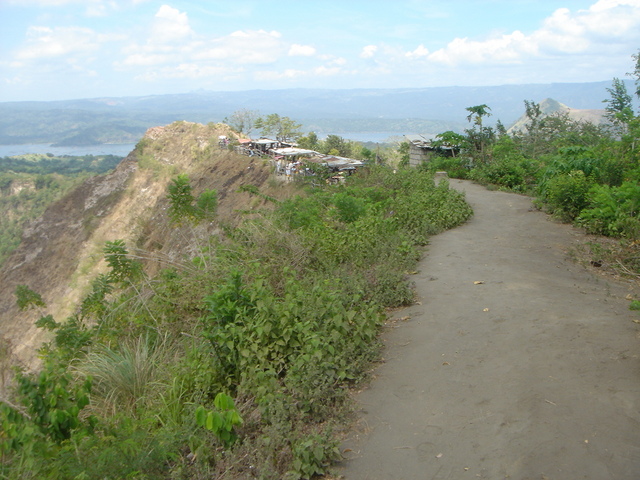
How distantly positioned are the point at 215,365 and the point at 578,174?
375 inches

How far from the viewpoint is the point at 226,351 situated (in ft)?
14.9

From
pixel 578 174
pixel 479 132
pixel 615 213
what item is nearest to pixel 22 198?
pixel 479 132

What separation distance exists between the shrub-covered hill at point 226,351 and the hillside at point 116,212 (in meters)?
18.7

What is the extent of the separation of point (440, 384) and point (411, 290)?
2.35 meters

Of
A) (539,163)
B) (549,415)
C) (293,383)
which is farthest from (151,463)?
(539,163)

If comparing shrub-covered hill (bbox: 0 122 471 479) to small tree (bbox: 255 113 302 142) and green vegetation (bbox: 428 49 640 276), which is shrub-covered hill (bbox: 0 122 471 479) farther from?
small tree (bbox: 255 113 302 142)

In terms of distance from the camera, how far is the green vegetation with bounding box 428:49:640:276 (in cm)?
870

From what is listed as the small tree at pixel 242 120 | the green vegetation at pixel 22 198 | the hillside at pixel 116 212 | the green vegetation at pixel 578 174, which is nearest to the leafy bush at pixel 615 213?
the green vegetation at pixel 578 174

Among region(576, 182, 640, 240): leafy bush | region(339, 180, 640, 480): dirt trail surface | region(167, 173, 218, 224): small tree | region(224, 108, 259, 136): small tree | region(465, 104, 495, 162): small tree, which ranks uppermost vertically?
region(224, 108, 259, 136): small tree

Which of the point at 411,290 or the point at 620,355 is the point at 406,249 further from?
the point at 620,355

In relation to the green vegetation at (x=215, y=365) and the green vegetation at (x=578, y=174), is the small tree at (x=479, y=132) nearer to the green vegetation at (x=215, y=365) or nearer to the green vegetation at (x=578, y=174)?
the green vegetation at (x=578, y=174)

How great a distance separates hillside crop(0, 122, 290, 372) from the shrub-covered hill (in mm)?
18652

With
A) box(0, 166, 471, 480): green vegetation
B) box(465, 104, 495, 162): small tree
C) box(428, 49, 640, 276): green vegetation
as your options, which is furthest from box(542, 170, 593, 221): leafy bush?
box(465, 104, 495, 162): small tree

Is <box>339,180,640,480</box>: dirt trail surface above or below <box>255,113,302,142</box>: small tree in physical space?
below
